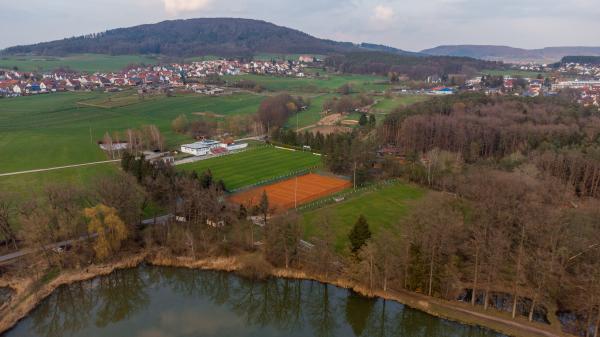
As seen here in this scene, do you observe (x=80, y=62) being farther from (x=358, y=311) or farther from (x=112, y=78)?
(x=358, y=311)

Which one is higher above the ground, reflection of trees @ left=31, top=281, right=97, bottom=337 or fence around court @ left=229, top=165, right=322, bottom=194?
fence around court @ left=229, top=165, right=322, bottom=194

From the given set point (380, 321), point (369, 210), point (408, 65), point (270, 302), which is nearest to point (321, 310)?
point (270, 302)

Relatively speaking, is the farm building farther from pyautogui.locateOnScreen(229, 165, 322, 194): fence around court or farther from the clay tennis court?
the clay tennis court

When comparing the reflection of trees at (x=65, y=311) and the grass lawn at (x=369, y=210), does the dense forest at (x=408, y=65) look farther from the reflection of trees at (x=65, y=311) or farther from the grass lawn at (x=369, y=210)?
the reflection of trees at (x=65, y=311)

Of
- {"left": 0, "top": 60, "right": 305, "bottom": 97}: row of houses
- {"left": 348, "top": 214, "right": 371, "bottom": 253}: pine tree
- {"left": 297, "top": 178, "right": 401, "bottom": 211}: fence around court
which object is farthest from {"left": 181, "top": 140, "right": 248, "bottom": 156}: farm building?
{"left": 0, "top": 60, "right": 305, "bottom": 97}: row of houses

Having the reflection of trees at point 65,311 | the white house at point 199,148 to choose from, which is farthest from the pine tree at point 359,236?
the white house at point 199,148

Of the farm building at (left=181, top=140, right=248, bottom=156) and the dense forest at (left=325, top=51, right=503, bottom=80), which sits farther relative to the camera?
the dense forest at (left=325, top=51, right=503, bottom=80)
